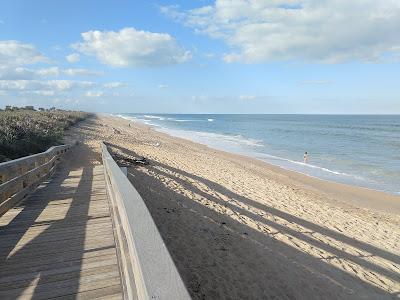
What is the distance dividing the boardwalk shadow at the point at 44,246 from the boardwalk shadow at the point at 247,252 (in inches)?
74.2

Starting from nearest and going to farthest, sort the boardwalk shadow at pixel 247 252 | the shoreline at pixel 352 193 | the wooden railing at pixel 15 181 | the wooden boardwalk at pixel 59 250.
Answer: the wooden boardwalk at pixel 59 250, the wooden railing at pixel 15 181, the boardwalk shadow at pixel 247 252, the shoreline at pixel 352 193

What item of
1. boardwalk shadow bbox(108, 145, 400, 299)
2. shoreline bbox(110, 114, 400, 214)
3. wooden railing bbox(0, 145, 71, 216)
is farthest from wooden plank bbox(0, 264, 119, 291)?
shoreline bbox(110, 114, 400, 214)

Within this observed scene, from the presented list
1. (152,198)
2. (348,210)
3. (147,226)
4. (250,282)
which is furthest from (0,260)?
(348,210)

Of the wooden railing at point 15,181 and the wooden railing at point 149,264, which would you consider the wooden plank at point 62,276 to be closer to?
the wooden railing at point 149,264

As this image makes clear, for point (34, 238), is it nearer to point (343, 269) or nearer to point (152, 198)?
point (152, 198)

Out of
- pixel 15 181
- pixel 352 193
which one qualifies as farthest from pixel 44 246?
pixel 352 193

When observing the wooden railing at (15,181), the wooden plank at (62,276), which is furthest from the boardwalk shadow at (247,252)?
the wooden railing at (15,181)

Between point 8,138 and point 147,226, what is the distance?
12060 mm

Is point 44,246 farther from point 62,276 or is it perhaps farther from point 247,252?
point 247,252

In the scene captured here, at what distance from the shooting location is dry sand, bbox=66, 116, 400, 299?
18.9 ft

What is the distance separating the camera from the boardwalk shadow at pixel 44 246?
3.23 m

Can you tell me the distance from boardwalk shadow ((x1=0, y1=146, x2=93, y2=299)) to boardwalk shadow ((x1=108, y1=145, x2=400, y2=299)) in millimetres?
1885

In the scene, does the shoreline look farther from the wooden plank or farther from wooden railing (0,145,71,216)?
the wooden plank

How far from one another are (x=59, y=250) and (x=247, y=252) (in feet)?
12.6
